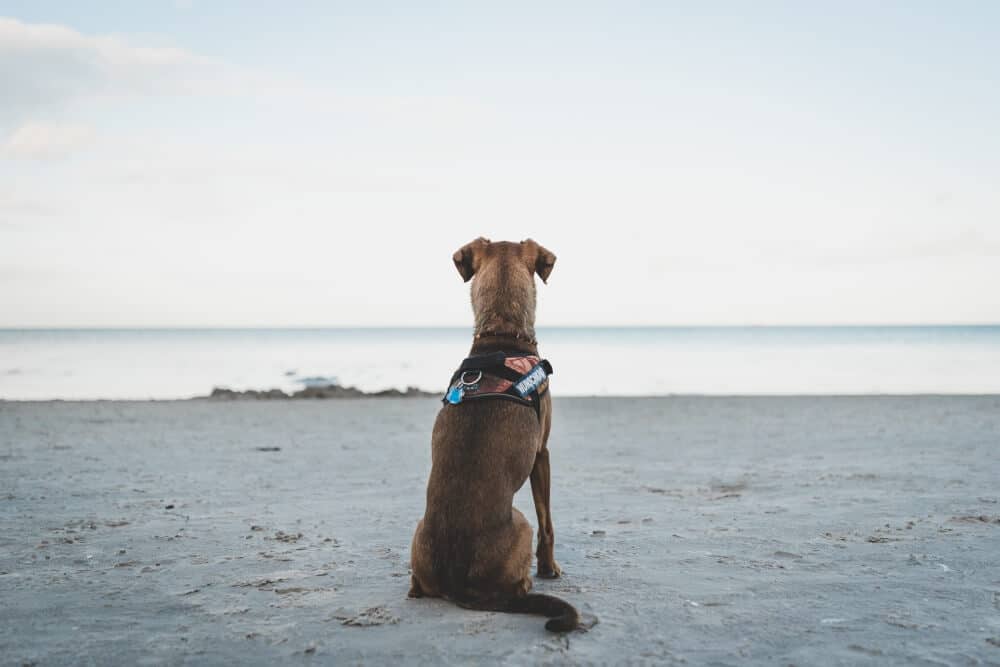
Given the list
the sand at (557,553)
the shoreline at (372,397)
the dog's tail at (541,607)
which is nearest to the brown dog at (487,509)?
the dog's tail at (541,607)

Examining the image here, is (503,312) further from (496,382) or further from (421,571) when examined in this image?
(421,571)

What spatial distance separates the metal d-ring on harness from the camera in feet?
12.9

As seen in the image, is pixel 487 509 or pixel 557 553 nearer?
pixel 487 509

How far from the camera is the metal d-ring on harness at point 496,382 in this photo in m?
3.95

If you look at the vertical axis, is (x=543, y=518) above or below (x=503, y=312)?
below

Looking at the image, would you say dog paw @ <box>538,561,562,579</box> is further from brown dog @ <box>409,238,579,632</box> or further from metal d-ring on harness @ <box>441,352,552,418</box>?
metal d-ring on harness @ <box>441,352,552,418</box>

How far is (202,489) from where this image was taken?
7.06m

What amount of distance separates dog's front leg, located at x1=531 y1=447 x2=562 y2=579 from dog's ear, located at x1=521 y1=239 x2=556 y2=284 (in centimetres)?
123

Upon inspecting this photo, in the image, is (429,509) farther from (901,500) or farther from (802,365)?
(802,365)

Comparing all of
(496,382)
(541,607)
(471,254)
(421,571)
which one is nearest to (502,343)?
(496,382)

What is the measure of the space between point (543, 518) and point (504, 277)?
4.84 feet

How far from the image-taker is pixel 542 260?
481 centimetres

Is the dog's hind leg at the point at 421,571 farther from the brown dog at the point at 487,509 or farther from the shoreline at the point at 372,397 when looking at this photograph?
the shoreline at the point at 372,397

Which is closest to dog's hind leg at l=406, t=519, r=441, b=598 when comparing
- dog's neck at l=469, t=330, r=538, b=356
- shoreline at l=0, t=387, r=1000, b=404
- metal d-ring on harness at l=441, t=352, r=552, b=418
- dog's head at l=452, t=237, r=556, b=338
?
metal d-ring on harness at l=441, t=352, r=552, b=418
